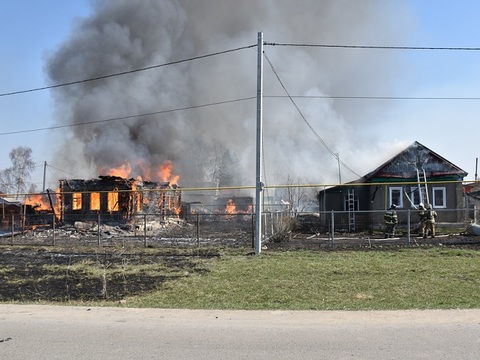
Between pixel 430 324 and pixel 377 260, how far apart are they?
5.43 meters

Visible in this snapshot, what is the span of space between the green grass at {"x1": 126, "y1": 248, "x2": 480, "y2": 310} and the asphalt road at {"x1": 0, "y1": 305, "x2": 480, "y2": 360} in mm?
592

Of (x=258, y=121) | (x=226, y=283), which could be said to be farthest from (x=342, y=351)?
(x=258, y=121)

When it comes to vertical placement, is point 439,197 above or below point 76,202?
above

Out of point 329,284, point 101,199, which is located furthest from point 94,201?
point 329,284

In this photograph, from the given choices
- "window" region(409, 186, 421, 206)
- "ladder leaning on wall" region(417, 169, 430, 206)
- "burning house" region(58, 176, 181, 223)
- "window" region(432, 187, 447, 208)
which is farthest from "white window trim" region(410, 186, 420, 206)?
"burning house" region(58, 176, 181, 223)

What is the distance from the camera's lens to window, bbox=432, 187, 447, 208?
20984 mm

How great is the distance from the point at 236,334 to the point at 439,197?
19.5 m

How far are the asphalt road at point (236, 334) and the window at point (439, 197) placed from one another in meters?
17.1

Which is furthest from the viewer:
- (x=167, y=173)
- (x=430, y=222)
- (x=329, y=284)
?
(x=167, y=173)

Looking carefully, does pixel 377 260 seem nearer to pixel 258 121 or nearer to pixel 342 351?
pixel 258 121

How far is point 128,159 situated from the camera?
105 ft

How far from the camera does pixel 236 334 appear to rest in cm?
454

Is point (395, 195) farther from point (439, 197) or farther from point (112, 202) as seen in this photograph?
point (112, 202)

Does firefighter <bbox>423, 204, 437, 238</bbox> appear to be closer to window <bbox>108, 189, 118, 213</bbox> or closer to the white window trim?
the white window trim
